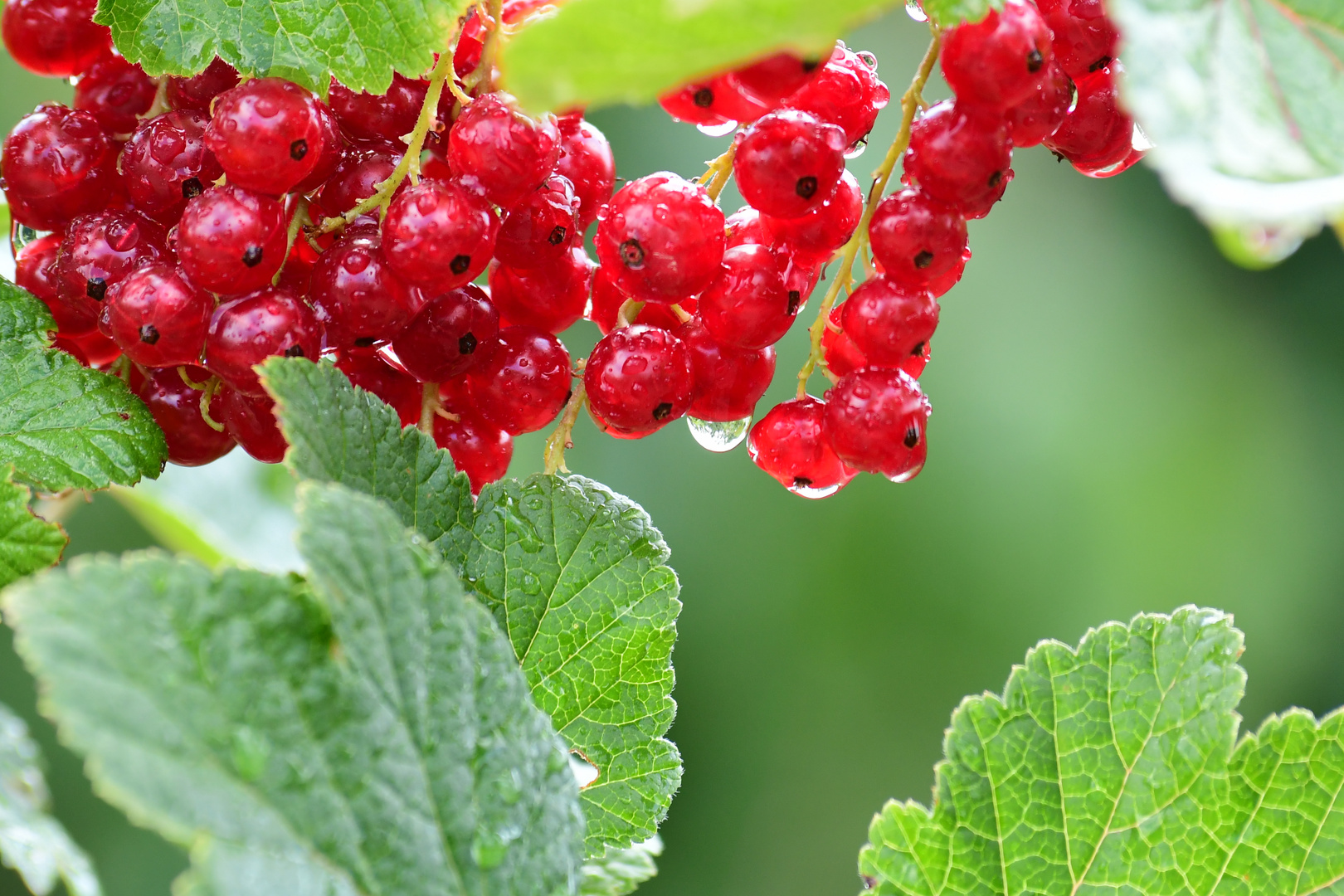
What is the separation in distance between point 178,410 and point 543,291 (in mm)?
143

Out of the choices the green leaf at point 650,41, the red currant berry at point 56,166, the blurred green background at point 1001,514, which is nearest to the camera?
the green leaf at point 650,41

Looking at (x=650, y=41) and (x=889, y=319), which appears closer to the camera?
(x=650, y=41)

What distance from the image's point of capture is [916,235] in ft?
1.31

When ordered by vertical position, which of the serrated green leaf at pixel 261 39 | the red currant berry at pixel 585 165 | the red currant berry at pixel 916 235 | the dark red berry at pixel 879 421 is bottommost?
the dark red berry at pixel 879 421

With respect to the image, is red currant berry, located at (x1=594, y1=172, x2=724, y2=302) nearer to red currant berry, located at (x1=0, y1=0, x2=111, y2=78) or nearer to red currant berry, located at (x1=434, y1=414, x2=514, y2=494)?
red currant berry, located at (x1=434, y1=414, x2=514, y2=494)

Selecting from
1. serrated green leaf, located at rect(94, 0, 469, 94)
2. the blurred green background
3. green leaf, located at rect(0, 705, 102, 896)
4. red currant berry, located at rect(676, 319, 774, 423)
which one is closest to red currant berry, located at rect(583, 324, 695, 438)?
red currant berry, located at rect(676, 319, 774, 423)

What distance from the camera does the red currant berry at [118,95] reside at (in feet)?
1.49

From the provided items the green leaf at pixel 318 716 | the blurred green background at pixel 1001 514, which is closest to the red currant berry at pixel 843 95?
the green leaf at pixel 318 716

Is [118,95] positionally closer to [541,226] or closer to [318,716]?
[541,226]

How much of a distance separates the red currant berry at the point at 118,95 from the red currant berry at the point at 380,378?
127 millimetres

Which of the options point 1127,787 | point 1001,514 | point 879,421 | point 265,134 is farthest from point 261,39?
point 1001,514

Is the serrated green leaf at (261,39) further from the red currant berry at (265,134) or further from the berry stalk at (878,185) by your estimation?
the berry stalk at (878,185)

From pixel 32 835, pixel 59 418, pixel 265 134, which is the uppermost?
pixel 265 134

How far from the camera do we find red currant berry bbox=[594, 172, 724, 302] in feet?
1.34
